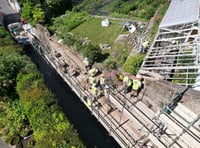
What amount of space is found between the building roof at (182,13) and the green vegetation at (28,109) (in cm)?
1077

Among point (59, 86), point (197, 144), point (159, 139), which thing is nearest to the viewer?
point (197, 144)

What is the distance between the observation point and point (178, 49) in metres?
15.5

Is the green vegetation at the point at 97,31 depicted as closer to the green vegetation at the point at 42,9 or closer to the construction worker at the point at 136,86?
the green vegetation at the point at 42,9

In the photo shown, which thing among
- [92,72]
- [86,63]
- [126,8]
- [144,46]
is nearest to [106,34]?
[126,8]

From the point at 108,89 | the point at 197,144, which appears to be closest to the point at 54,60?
the point at 108,89

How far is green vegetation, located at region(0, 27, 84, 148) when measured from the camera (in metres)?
12.4

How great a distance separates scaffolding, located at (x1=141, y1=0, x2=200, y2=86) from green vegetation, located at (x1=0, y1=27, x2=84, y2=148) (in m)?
6.54

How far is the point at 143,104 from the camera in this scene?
14.4 meters

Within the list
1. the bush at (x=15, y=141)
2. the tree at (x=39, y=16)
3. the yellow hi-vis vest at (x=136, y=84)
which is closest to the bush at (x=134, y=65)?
the yellow hi-vis vest at (x=136, y=84)

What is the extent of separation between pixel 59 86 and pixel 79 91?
4470mm

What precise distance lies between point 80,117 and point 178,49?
860 centimetres

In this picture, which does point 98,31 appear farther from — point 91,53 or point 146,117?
point 146,117

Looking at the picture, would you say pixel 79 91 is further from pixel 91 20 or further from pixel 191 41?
pixel 91 20

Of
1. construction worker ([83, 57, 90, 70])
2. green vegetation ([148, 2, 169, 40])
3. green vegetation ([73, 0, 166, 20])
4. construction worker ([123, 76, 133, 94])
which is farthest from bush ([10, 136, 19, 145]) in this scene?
green vegetation ([73, 0, 166, 20])
